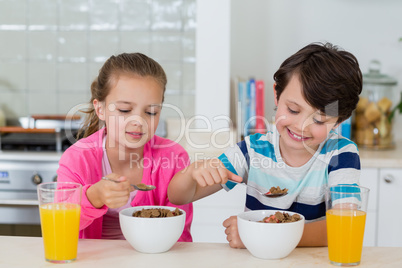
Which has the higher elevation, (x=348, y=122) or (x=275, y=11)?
(x=275, y=11)

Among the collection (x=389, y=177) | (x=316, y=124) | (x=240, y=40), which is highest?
(x=240, y=40)

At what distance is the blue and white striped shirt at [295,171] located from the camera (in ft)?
4.27

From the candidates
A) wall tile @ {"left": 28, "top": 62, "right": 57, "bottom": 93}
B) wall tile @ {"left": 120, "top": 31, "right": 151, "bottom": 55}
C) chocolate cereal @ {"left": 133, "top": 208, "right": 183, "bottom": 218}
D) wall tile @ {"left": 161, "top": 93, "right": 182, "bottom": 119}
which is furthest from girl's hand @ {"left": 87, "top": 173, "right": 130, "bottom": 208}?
wall tile @ {"left": 28, "top": 62, "right": 57, "bottom": 93}

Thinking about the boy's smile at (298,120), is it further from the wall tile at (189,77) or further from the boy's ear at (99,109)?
the wall tile at (189,77)

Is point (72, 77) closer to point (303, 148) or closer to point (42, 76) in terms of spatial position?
point (42, 76)

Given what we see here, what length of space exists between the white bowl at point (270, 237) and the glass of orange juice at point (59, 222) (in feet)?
1.07

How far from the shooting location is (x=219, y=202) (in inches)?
87.9

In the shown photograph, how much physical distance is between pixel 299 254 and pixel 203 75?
1595 millimetres

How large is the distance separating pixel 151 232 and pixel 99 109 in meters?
0.61

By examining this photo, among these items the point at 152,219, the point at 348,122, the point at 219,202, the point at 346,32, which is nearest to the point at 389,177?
the point at 348,122

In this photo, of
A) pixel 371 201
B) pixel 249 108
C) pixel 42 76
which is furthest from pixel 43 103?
pixel 371 201

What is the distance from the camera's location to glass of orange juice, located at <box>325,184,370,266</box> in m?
0.94

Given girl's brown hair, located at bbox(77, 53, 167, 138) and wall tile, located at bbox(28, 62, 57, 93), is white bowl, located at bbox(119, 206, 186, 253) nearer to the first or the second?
girl's brown hair, located at bbox(77, 53, 167, 138)

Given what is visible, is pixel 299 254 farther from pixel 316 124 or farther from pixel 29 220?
pixel 29 220
